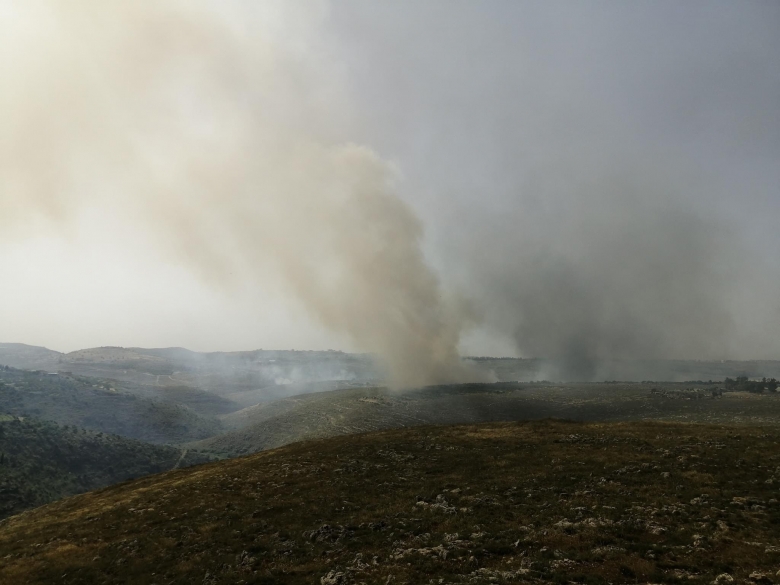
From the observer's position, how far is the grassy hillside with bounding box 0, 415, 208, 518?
252ft

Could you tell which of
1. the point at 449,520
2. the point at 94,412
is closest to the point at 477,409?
the point at 449,520

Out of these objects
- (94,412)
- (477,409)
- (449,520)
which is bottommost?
(94,412)

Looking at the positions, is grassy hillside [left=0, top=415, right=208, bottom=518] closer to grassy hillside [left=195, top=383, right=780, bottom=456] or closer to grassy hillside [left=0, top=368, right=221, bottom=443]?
grassy hillside [left=195, top=383, right=780, bottom=456]

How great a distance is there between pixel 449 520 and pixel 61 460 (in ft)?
398

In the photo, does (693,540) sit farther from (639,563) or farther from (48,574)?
(48,574)

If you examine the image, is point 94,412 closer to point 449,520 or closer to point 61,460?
point 61,460

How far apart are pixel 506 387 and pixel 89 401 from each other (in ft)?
679

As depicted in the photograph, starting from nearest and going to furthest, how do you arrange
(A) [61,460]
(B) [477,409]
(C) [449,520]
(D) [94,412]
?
1. (C) [449,520]
2. (A) [61,460]
3. (B) [477,409]
4. (D) [94,412]

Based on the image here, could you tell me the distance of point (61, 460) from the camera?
102m

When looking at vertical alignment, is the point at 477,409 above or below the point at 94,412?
above

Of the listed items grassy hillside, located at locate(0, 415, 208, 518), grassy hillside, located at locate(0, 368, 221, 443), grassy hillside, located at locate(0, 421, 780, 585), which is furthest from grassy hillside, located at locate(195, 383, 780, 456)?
grassy hillside, located at locate(0, 421, 780, 585)

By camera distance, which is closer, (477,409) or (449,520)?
(449,520)

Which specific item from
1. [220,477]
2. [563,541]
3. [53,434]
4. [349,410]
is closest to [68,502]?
[220,477]

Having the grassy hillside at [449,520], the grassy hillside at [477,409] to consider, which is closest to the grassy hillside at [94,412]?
the grassy hillside at [477,409]
